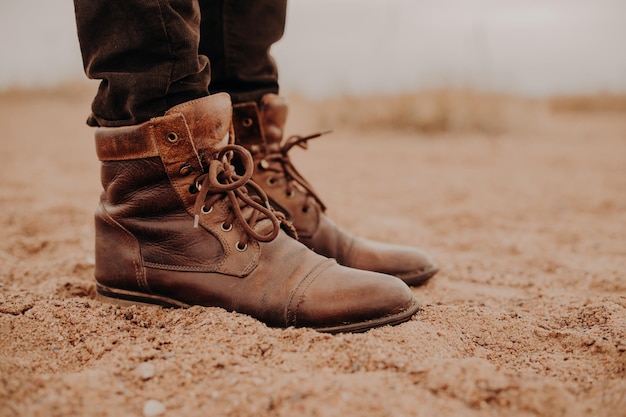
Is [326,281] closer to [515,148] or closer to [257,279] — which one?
[257,279]

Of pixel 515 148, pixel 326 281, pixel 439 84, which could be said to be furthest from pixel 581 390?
pixel 439 84

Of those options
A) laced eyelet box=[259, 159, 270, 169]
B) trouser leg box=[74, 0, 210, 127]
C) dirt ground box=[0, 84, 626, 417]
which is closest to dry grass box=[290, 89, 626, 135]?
dirt ground box=[0, 84, 626, 417]

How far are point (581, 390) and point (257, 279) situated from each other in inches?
24.5

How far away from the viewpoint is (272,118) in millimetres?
1456

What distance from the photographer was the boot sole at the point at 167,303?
1.02m

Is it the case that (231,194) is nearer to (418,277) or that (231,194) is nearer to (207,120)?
(207,120)

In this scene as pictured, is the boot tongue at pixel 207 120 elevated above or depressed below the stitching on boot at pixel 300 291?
above

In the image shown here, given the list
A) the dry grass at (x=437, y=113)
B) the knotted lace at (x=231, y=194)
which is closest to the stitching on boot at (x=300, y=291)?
the knotted lace at (x=231, y=194)

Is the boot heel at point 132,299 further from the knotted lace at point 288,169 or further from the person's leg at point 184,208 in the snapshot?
the knotted lace at point 288,169

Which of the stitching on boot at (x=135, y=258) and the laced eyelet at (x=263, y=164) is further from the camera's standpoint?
the laced eyelet at (x=263, y=164)

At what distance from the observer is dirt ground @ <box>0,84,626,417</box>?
2.58 ft

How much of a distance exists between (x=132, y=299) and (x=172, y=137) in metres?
0.39

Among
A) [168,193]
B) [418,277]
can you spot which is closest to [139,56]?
[168,193]

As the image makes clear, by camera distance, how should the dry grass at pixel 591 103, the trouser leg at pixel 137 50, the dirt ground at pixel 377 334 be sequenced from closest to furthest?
the dirt ground at pixel 377 334, the trouser leg at pixel 137 50, the dry grass at pixel 591 103
